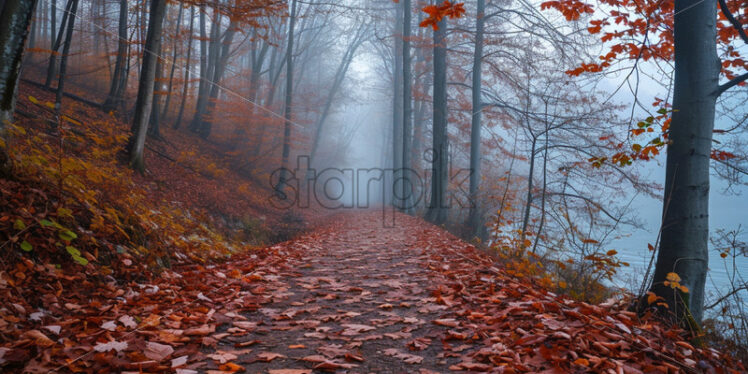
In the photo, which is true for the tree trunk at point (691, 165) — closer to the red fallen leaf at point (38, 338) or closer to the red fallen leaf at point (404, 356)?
the red fallen leaf at point (404, 356)

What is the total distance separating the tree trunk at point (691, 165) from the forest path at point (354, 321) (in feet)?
6.77

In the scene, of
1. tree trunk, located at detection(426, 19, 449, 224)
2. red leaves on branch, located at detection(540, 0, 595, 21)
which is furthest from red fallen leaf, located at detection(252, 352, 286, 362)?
tree trunk, located at detection(426, 19, 449, 224)

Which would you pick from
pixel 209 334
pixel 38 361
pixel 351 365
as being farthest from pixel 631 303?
pixel 38 361

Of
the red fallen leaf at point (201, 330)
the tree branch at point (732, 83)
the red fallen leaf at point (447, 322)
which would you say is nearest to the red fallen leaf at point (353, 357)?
the red fallen leaf at point (447, 322)

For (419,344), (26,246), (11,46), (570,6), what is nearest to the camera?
(419,344)

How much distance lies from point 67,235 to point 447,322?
10.2 feet

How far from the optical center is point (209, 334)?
8.07 ft

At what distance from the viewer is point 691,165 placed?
3.35 metres

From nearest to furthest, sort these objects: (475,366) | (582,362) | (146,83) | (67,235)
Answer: (582,362), (475,366), (67,235), (146,83)

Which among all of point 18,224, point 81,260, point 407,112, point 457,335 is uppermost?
point 407,112

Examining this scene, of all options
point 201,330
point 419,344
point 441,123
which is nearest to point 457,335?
point 419,344

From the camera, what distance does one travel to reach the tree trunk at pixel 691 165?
3.34 meters

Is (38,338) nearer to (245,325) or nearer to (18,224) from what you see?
(245,325)

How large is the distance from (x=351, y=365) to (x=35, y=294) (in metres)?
2.17
